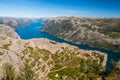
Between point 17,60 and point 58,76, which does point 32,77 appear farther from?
point 58,76

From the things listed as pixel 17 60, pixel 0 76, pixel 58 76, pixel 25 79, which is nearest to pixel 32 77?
pixel 25 79

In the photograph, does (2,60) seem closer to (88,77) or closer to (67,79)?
(67,79)

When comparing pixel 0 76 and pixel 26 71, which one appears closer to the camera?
pixel 26 71

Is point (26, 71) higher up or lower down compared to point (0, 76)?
higher up

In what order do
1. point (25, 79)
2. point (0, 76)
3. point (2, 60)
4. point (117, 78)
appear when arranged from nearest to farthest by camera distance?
point (25, 79), point (0, 76), point (2, 60), point (117, 78)

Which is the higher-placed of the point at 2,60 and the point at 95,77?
the point at 2,60

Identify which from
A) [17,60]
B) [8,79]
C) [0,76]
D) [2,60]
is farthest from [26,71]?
Answer: [17,60]

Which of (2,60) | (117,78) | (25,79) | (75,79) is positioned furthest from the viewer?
(75,79)

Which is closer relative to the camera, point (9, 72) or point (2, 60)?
point (9, 72)

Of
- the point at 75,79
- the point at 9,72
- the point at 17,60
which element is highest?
the point at 9,72
